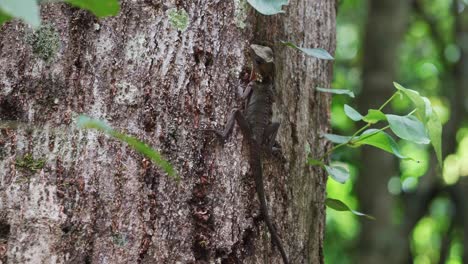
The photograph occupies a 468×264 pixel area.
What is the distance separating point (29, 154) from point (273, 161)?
0.71 metres

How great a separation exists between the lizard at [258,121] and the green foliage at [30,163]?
18.7 inches

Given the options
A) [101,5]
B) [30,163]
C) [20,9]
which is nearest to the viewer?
[20,9]

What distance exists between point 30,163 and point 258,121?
2.28 feet

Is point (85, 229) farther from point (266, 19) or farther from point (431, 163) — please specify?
point (431, 163)

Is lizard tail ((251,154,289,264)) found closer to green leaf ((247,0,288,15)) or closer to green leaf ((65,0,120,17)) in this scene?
green leaf ((247,0,288,15))

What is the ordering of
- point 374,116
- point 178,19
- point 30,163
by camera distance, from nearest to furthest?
point 30,163, point 178,19, point 374,116

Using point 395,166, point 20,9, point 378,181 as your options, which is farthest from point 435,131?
point 395,166

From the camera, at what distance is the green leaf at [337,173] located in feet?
7.23

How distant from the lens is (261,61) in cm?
188

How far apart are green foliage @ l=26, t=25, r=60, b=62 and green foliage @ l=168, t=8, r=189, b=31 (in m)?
0.32

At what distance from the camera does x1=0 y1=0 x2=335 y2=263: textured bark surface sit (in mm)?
1600

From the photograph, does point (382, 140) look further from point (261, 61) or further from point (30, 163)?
point (30, 163)

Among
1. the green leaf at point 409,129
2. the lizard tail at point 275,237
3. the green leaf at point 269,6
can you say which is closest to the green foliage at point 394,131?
the green leaf at point 409,129

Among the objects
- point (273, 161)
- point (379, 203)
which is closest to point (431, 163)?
point (379, 203)
